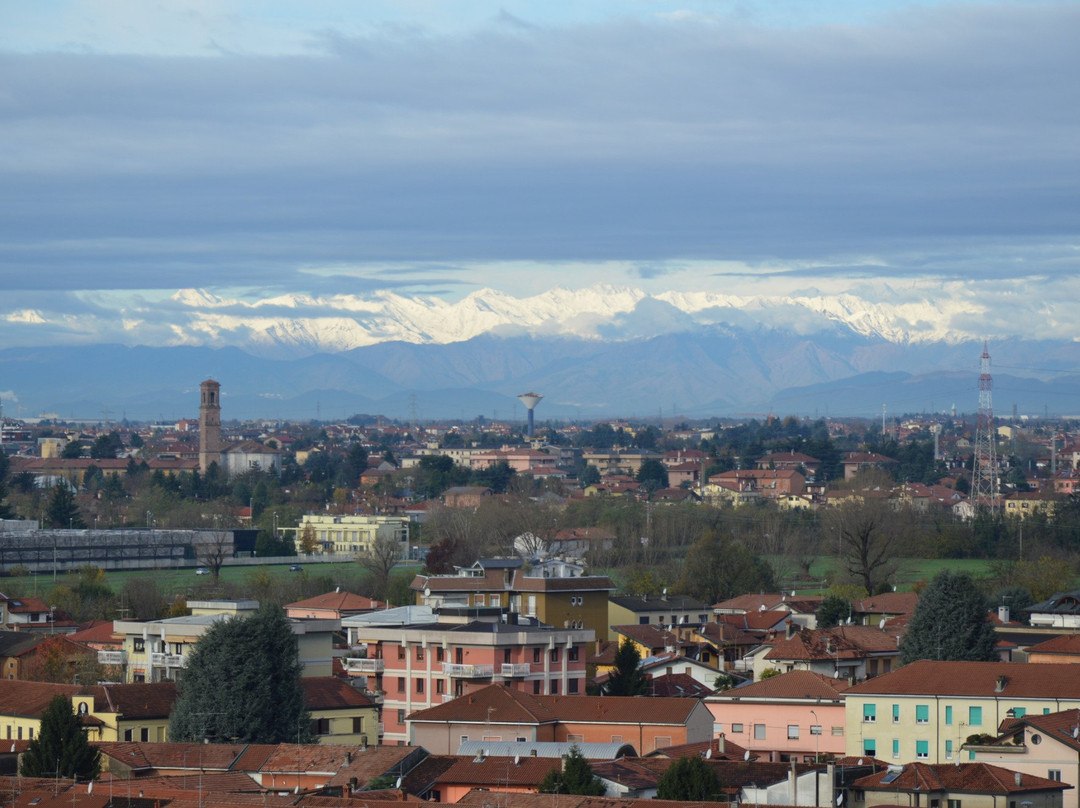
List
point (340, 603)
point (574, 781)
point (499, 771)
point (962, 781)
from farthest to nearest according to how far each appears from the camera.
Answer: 1. point (340, 603)
2. point (499, 771)
3. point (574, 781)
4. point (962, 781)

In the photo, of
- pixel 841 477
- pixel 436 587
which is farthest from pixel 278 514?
pixel 436 587

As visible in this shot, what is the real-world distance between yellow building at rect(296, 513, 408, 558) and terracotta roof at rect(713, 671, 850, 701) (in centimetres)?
5930

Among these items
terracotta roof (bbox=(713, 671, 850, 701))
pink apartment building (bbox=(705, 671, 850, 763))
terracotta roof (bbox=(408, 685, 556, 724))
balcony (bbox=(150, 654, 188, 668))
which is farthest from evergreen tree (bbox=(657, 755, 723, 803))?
balcony (bbox=(150, 654, 188, 668))

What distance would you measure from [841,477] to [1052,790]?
370 ft

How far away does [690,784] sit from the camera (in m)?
28.2

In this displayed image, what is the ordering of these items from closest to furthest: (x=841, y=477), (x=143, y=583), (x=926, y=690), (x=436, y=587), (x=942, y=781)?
(x=942, y=781), (x=926, y=690), (x=436, y=587), (x=143, y=583), (x=841, y=477)

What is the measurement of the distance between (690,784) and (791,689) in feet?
36.9

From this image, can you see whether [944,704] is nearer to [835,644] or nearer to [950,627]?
[950,627]

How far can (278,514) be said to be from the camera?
358 feet

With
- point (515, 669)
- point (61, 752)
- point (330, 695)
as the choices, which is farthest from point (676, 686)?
point (61, 752)

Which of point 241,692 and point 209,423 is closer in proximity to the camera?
point 241,692

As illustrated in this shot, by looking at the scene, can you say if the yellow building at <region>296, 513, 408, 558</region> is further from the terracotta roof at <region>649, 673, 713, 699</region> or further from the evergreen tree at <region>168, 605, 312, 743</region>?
the evergreen tree at <region>168, 605, 312, 743</region>

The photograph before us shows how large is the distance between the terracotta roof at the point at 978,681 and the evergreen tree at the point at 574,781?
31.9 ft

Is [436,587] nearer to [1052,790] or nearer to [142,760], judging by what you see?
[142,760]
